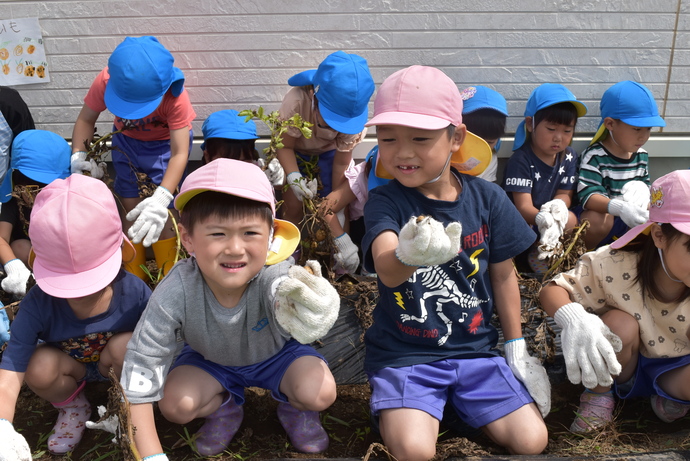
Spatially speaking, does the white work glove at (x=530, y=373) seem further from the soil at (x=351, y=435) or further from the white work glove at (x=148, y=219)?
the white work glove at (x=148, y=219)

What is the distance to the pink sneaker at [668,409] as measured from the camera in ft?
7.29

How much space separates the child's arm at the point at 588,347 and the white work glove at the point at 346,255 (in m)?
1.29

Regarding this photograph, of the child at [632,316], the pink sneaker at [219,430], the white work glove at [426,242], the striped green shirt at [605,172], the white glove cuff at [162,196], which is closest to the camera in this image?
the white work glove at [426,242]

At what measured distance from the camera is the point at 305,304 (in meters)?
1.84

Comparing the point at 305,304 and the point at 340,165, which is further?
the point at 340,165

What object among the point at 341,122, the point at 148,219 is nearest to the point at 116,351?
the point at 148,219

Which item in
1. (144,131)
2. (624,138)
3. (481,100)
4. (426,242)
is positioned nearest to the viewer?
(426,242)

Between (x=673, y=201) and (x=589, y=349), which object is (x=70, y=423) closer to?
(x=589, y=349)

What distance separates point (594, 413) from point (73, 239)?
6.36 feet

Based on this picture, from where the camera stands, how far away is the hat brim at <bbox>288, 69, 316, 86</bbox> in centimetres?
325

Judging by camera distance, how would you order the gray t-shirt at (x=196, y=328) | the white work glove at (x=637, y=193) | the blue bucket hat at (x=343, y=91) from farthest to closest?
the white work glove at (x=637, y=193) → the blue bucket hat at (x=343, y=91) → the gray t-shirt at (x=196, y=328)

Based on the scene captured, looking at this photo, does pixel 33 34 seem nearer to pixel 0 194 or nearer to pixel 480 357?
pixel 0 194

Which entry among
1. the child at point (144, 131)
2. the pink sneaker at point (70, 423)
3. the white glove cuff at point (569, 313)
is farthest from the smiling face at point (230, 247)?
the white glove cuff at point (569, 313)

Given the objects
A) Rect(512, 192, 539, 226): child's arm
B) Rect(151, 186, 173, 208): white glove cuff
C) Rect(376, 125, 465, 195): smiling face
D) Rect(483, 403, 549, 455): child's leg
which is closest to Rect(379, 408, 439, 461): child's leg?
Rect(483, 403, 549, 455): child's leg
